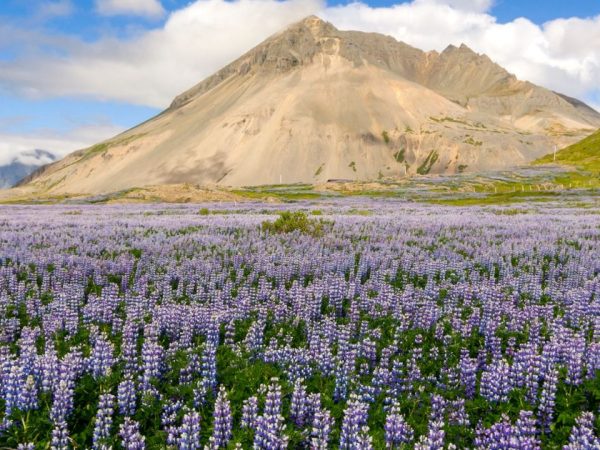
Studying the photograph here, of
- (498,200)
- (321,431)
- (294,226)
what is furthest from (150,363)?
(498,200)

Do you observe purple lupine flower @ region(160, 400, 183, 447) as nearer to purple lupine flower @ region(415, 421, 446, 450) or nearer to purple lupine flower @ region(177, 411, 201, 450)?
purple lupine flower @ region(177, 411, 201, 450)

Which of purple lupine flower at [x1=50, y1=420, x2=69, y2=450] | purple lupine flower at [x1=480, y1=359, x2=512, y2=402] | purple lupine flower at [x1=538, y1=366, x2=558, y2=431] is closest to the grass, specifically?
purple lupine flower at [x1=480, y1=359, x2=512, y2=402]

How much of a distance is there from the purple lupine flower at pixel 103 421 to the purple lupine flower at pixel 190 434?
709mm

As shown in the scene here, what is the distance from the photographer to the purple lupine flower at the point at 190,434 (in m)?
4.31

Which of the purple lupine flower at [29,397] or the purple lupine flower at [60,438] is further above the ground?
the purple lupine flower at [29,397]

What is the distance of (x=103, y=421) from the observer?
15.6ft

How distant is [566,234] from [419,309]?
11.2m

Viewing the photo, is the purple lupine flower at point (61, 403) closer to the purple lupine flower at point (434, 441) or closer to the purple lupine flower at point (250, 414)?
the purple lupine flower at point (250, 414)

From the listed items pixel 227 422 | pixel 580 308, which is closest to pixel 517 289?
pixel 580 308

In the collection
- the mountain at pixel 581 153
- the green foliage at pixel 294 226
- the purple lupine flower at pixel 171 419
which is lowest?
the purple lupine flower at pixel 171 419

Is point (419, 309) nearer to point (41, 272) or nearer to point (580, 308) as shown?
point (580, 308)

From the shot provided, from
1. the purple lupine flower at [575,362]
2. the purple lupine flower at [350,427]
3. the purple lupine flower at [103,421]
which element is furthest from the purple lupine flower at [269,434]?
the purple lupine flower at [575,362]

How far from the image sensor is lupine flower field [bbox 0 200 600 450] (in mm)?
4633

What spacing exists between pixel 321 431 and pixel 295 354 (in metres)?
1.85
